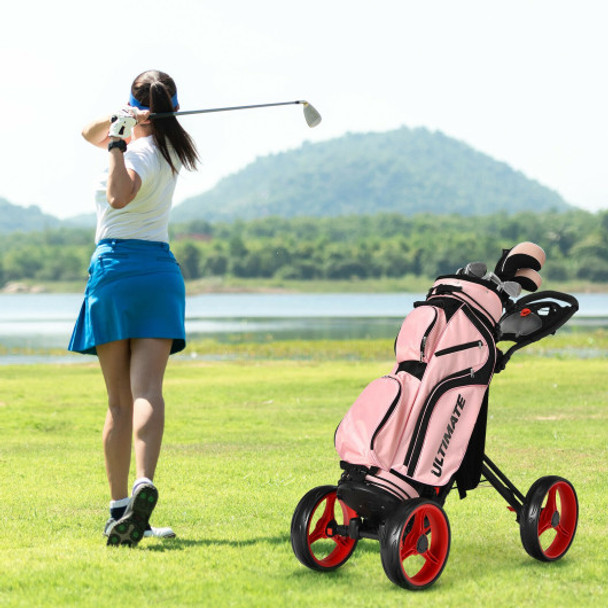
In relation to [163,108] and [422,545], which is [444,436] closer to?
[422,545]

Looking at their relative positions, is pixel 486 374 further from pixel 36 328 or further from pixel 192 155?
pixel 36 328

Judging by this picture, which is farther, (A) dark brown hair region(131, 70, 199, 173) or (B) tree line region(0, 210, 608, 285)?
(B) tree line region(0, 210, 608, 285)

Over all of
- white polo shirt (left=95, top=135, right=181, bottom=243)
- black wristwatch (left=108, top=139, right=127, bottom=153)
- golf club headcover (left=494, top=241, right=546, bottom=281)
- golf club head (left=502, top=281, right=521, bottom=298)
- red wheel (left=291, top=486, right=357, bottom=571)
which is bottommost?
red wheel (left=291, top=486, right=357, bottom=571)

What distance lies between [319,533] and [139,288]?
4.61 feet

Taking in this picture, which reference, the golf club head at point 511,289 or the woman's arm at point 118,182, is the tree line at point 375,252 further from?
A: the woman's arm at point 118,182

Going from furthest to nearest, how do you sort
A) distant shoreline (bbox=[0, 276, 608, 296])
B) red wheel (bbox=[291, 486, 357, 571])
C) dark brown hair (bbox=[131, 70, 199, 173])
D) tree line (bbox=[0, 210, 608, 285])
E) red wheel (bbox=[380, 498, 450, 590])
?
tree line (bbox=[0, 210, 608, 285]), distant shoreline (bbox=[0, 276, 608, 296]), dark brown hair (bbox=[131, 70, 199, 173]), red wheel (bbox=[291, 486, 357, 571]), red wheel (bbox=[380, 498, 450, 590])

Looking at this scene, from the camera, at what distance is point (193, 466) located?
25.4 feet

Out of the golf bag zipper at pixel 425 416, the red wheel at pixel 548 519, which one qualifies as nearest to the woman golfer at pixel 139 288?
the golf bag zipper at pixel 425 416

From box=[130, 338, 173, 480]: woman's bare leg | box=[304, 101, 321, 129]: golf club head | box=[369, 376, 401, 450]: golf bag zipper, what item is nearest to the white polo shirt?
box=[130, 338, 173, 480]: woman's bare leg

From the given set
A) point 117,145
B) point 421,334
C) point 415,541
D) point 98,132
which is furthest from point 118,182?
point 415,541

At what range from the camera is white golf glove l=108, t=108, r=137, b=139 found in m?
4.75

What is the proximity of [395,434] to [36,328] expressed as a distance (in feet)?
156

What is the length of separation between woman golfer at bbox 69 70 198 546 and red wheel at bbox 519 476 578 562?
1.72 metres

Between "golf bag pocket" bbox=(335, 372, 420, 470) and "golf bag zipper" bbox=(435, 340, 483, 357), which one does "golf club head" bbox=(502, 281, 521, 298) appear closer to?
"golf bag zipper" bbox=(435, 340, 483, 357)
